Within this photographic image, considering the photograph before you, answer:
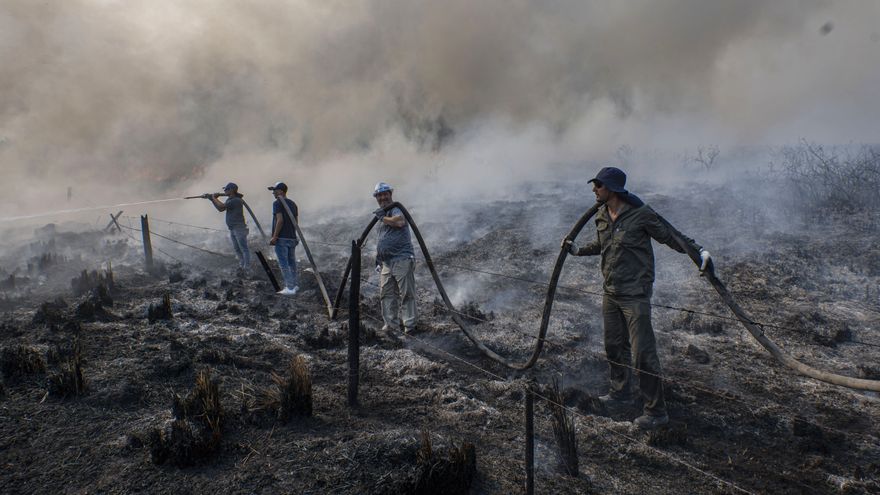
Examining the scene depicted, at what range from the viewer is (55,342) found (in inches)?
240

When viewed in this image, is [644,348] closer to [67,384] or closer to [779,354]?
[779,354]

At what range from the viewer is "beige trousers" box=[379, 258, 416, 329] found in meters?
6.34

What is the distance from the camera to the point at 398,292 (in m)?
6.75

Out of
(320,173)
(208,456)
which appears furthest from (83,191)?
(208,456)

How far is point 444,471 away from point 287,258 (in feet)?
20.0

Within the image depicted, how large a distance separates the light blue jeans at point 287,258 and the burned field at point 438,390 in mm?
423

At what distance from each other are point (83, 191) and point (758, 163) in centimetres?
3211

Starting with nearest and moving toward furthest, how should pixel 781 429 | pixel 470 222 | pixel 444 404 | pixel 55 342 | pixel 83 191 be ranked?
pixel 781 429
pixel 444 404
pixel 55 342
pixel 470 222
pixel 83 191

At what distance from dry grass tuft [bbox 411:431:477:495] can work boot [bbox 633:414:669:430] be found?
1.66 m

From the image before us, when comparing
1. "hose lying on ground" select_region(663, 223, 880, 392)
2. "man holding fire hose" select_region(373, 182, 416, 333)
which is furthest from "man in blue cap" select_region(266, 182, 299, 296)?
"hose lying on ground" select_region(663, 223, 880, 392)

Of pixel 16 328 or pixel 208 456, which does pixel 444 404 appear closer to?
pixel 208 456

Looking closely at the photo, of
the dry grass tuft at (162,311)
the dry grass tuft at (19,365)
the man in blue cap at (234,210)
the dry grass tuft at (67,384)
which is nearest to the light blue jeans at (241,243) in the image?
the man in blue cap at (234,210)

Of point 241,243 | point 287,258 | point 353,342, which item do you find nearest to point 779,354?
point 353,342

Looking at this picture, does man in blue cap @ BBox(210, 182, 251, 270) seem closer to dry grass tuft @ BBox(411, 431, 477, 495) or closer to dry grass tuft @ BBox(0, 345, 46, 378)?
dry grass tuft @ BBox(0, 345, 46, 378)
